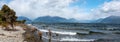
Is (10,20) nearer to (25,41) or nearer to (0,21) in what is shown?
(0,21)

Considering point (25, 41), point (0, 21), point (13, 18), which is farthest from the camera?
point (0, 21)

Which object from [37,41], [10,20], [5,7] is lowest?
[37,41]

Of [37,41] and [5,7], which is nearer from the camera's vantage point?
[37,41]

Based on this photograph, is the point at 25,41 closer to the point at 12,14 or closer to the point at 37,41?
the point at 37,41

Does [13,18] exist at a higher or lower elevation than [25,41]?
higher

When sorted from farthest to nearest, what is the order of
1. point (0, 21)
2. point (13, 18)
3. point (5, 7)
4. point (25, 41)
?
point (5, 7) < point (0, 21) < point (13, 18) < point (25, 41)

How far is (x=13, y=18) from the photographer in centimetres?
6228

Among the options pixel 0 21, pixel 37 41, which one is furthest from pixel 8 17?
pixel 37 41

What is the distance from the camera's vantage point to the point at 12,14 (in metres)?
65.2

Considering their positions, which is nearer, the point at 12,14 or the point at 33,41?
the point at 33,41

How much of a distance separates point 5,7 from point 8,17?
99.4 ft

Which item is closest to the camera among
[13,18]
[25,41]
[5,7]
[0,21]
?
[25,41]

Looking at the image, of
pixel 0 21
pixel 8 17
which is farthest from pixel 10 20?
pixel 0 21

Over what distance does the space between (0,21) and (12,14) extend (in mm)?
19410
